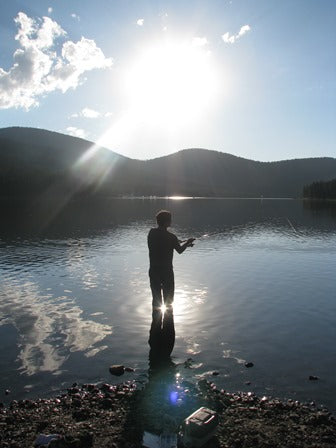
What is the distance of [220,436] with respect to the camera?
8.35 meters

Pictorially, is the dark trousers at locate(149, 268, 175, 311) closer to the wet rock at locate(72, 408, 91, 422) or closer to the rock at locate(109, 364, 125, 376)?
the rock at locate(109, 364, 125, 376)

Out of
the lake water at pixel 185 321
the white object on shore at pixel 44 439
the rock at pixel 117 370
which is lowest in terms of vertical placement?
the lake water at pixel 185 321

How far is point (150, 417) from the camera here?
9094 mm

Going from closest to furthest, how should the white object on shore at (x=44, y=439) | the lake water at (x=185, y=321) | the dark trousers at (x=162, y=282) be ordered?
the white object on shore at (x=44, y=439) < the lake water at (x=185, y=321) < the dark trousers at (x=162, y=282)

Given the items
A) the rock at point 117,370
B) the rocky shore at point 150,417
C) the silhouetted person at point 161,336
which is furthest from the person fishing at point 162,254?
the rocky shore at point 150,417

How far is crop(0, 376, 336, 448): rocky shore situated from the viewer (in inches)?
323

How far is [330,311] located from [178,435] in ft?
41.3

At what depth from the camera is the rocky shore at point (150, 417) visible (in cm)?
821

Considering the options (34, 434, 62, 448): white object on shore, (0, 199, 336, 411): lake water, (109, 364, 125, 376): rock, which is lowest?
(0, 199, 336, 411): lake water

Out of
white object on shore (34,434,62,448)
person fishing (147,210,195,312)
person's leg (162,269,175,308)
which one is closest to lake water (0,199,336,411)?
person's leg (162,269,175,308)

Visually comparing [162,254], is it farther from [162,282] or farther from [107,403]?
[107,403]

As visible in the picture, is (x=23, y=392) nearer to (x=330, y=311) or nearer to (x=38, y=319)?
(x=38, y=319)

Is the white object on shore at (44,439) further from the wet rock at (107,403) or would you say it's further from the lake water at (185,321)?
the lake water at (185,321)

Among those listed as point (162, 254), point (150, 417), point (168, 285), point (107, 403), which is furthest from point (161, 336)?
point (150, 417)
